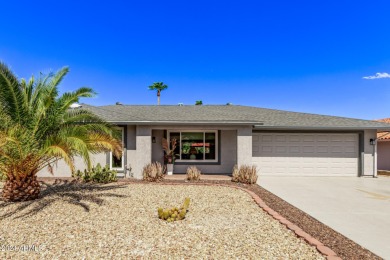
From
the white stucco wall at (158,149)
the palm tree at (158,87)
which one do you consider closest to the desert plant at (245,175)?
the white stucco wall at (158,149)

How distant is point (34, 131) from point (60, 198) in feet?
7.84

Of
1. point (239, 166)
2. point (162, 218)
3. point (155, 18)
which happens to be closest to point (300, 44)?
point (155, 18)

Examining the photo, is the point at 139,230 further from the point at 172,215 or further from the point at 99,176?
the point at 99,176

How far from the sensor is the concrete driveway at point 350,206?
4.65 m

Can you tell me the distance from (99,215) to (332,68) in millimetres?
23784

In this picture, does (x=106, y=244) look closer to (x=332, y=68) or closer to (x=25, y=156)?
(x=25, y=156)

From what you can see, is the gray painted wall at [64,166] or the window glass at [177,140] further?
the window glass at [177,140]

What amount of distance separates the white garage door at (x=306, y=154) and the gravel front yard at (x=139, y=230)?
626 cm

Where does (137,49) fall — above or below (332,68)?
above

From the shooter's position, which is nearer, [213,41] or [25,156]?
[25,156]

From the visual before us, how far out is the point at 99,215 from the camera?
18.4ft

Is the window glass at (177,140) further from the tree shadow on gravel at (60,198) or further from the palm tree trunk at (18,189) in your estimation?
the palm tree trunk at (18,189)

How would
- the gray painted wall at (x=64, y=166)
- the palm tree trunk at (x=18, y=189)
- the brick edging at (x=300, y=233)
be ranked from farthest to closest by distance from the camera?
the gray painted wall at (x=64, y=166) → the palm tree trunk at (x=18, y=189) → the brick edging at (x=300, y=233)

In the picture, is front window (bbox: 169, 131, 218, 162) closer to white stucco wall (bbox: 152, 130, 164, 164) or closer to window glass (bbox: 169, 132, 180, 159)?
window glass (bbox: 169, 132, 180, 159)
